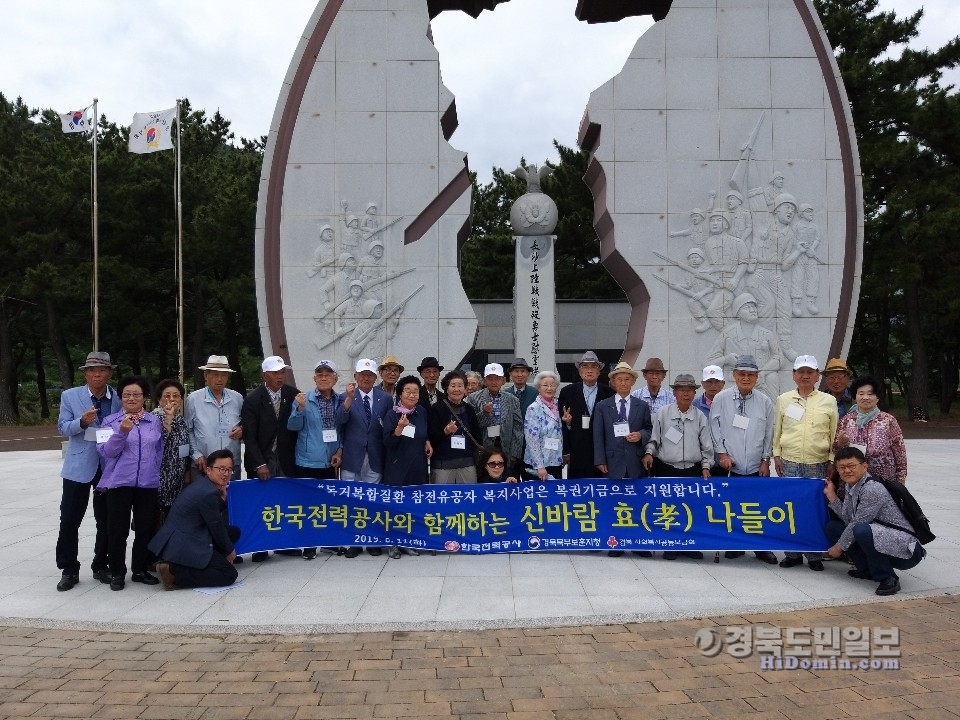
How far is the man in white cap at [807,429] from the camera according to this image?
199 inches

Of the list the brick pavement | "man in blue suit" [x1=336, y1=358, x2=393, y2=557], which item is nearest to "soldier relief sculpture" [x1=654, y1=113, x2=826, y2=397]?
"man in blue suit" [x1=336, y1=358, x2=393, y2=557]

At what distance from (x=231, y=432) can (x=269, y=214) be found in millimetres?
6357

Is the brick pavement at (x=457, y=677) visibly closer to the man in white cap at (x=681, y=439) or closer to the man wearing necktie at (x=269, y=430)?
the man in white cap at (x=681, y=439)

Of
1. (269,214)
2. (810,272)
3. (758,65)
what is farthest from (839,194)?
(269,214)

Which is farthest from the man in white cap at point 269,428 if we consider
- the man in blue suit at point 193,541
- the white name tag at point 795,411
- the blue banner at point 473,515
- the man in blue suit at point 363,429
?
the white name tag at point 795,411

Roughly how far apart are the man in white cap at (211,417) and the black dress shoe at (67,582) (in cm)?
90

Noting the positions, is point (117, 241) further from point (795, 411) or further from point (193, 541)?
point (795, 411)

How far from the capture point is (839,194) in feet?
35.0

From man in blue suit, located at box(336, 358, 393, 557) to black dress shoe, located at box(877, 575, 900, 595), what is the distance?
127 inches

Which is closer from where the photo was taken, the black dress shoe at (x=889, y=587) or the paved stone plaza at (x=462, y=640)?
the paved stone plaza at (x=462, y=640)

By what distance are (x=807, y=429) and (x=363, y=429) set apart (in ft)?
10.0

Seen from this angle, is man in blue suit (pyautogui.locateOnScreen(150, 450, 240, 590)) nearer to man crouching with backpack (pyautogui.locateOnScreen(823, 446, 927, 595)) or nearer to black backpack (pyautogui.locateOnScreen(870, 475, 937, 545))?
man crouching with backpack (pyautogui.locateOnScreen(823, 446, 927, 595))

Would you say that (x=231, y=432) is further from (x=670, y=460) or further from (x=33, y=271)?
(x=33, y=271)

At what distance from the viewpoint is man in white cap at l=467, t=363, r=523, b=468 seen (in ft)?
18.4
